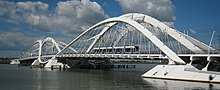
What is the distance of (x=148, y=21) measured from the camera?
Result: 59.2 metres

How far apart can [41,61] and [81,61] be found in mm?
22369

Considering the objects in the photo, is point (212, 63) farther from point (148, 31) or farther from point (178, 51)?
point (148, 31)

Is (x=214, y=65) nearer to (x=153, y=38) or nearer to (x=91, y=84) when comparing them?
(x=153, y=38)

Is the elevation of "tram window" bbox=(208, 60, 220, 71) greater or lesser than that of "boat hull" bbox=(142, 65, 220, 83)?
greater

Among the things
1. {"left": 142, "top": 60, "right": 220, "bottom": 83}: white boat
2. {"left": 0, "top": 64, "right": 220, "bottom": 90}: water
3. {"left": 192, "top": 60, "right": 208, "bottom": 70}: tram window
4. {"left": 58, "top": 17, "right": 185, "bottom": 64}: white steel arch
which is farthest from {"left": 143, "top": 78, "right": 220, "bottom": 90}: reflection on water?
{"left": 192, "top": 60, "right": 208, "bottom": 70}: tram window

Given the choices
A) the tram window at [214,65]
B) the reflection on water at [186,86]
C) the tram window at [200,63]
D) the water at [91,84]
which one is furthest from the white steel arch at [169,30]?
the reflection on water at [186,86]

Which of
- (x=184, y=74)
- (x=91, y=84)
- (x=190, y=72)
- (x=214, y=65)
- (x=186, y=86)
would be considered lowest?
(x=186, y=86)

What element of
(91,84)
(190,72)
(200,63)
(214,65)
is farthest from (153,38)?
(91,84)

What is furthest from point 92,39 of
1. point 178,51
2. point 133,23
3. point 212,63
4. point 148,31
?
point 212,63

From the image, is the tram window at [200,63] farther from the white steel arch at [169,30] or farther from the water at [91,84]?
the water at [91,84]

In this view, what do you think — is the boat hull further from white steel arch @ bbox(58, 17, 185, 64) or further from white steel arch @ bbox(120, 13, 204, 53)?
white steel arch @ bbox(120, 13, 204, 53)

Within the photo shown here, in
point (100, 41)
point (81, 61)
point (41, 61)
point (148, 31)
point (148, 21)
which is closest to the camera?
point (148, 31)

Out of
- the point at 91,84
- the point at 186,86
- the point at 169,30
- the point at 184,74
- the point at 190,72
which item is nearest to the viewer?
the point at 186,86

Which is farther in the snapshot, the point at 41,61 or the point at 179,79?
the point at 41,61
